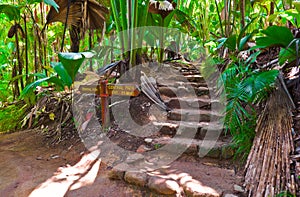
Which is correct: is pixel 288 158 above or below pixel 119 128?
above

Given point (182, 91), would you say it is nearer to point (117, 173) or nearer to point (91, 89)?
point (91, 89)

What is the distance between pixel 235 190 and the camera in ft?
5.03

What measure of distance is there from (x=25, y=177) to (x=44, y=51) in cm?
249

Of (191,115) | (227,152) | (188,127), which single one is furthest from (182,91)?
(227,152)

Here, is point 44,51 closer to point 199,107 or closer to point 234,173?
point 199,107

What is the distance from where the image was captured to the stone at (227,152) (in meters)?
2.00

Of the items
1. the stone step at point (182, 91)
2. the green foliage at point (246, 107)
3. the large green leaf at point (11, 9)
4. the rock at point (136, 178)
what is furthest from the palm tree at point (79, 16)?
the green foliage at point (246, 107)

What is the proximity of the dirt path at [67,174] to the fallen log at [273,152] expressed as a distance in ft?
0.63

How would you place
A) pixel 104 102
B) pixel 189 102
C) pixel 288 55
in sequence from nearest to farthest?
1. pixel 288 55
2. pixel 104 102
3. pixel 189 102

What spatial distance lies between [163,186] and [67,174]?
3.10 feet

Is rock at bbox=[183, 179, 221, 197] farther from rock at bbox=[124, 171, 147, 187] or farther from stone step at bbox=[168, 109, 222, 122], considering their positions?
stone step at bbox=[168, 109, 222, 122]

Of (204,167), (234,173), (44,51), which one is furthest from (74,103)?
(234,173)

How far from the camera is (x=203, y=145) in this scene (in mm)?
2123

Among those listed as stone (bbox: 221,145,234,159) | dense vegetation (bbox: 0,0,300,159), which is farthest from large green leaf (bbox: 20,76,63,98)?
stone (bbox: 221,145,234,159)
